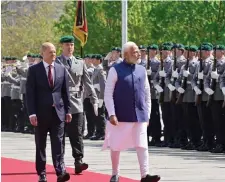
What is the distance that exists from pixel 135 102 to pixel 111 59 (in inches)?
379

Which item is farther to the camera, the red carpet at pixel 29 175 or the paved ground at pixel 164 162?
the paved ground at pixel 164 162

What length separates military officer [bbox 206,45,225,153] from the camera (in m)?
18.0

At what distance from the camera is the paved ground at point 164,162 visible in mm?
13938

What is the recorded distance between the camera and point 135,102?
41.5 feet

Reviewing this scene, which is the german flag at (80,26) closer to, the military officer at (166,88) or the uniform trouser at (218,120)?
the military officer at (166,88)

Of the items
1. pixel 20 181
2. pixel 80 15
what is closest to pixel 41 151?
pixel 20 181

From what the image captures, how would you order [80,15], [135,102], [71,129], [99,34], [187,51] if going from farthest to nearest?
[99,34], [80,15], [187,51], [71,129], [135,102]

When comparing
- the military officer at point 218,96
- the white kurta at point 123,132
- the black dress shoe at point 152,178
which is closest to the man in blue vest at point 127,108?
the white kurta at point 123,132

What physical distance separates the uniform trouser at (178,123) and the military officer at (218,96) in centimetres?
125

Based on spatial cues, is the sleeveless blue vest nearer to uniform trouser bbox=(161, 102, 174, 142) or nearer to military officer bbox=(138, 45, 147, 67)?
military officer bbox=(138, 45, 147, 67)

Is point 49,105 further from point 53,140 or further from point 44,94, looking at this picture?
point 53,140

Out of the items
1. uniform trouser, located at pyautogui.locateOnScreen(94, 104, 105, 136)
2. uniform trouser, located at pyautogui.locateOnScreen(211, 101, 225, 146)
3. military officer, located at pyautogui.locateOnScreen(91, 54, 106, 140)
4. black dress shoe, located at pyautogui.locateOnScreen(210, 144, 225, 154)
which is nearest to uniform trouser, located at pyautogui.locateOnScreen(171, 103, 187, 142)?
uniform trouser, located at pyautogui.locateOnScreen(211, 101, 225, 146)

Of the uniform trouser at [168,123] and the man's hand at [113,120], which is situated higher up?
the man's hand at [113,120]

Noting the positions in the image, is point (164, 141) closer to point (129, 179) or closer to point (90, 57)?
point (90, 57)
